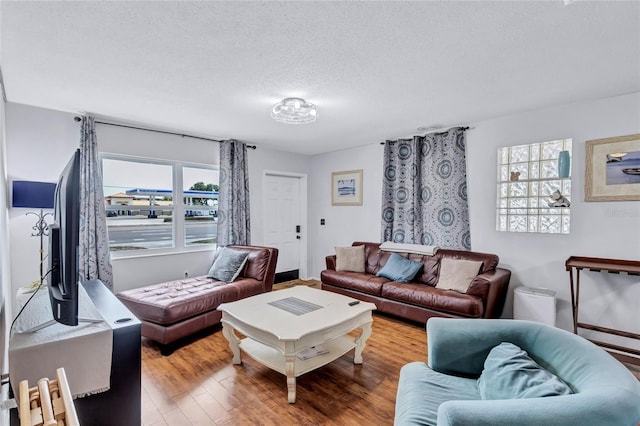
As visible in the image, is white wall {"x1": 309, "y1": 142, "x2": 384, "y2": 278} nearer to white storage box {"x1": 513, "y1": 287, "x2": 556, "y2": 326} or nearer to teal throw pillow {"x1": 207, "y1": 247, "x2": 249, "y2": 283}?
teal throw pillow {"x1": 207, "y1": 247, "x2": 249, "y2": 283}

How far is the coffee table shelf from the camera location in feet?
6.98

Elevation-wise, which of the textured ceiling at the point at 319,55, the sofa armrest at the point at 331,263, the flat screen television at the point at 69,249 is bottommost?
the sofa armrest at the point at 331,263

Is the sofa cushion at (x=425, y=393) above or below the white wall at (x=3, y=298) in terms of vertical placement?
below

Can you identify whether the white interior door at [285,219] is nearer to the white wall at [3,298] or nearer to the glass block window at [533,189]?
the white wall at [3,298]

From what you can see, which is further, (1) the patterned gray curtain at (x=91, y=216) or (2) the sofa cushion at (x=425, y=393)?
(1) the patterned gray curtain at (x=91, y=216)

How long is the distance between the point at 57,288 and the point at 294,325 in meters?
1.39

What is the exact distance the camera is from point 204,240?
4410 millimetres

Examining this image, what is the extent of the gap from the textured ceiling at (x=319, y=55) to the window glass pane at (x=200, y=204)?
4.12 feet

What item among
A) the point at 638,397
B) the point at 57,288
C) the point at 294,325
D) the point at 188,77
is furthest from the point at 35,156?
the point at 638,397

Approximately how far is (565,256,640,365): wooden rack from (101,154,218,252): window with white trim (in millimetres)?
4379

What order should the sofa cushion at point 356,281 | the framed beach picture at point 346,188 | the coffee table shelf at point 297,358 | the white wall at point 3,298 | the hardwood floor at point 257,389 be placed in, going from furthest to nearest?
the framed beach picture at point 346,188, the sofa cushion at point 356,281, the coffee table shelf at point 297,358, the hardwood floor at point 257,389, the white wall at point 3,298

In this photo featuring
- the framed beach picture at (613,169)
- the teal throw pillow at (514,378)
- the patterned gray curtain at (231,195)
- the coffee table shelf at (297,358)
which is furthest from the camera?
the patterned gray curtain at (231,195)

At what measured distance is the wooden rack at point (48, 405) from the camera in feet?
2.85

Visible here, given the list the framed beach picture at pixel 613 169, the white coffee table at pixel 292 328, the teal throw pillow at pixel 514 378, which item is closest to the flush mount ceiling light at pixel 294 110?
the white coffee table at pixel 292 328
